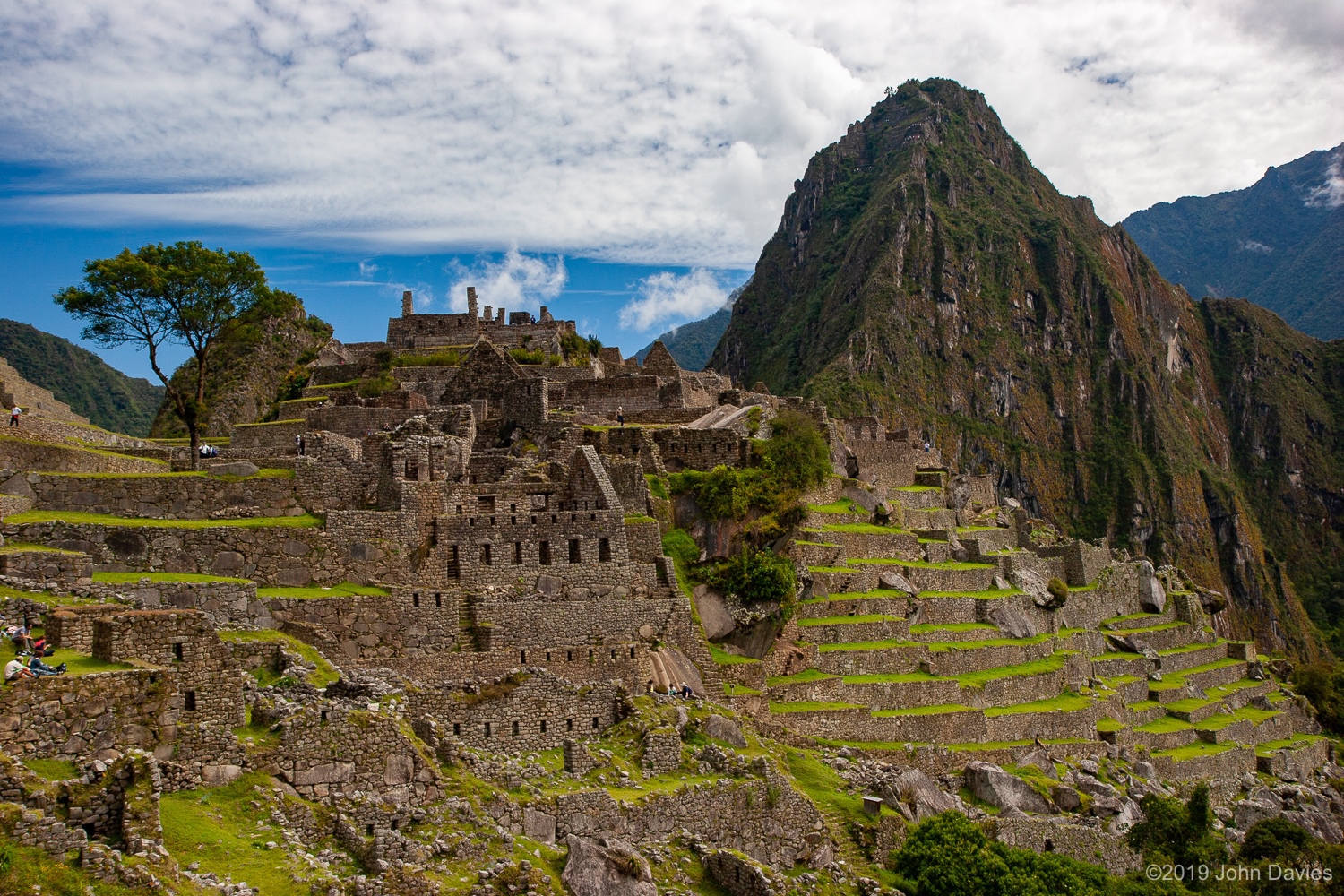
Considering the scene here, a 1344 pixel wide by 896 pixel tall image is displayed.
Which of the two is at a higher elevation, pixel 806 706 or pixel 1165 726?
pixel 806 706

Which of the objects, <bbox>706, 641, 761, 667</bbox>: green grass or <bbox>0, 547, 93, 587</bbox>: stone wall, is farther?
<bbox>706, 641, 761, 667</bbox>: green grass

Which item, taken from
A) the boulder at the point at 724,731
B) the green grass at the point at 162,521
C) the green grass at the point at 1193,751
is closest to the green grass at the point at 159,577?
the green grass at the point at 162,521

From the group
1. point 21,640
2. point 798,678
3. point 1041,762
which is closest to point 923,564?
point 1041,762

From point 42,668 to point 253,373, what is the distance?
1818 inches

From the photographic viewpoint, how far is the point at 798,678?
2905cm

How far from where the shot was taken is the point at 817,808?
22.6 m

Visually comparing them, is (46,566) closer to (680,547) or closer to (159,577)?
(159,577)

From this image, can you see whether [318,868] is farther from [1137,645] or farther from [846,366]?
[846,366]

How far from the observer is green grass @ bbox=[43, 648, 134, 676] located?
13.7 meters

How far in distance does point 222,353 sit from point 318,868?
48.9m

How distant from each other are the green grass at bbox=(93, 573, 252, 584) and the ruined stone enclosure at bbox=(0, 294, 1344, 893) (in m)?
0.11

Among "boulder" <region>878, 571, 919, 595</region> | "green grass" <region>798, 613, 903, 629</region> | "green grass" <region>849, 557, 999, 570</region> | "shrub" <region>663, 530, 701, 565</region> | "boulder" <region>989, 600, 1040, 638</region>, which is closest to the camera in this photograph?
"shrub" <region>663, 530, 701, 565</region>

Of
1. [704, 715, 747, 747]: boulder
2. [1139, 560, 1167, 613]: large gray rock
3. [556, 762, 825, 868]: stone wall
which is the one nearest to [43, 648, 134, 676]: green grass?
[556, 762, 825, 868]: stone wall
